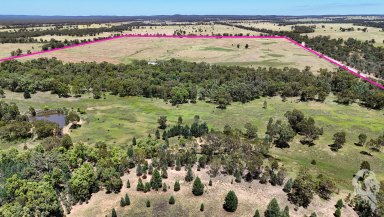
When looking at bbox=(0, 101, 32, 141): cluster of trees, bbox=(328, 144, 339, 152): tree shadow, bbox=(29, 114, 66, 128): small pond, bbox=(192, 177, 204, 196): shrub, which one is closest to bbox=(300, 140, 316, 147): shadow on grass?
bbox=(328, 144, 339, 152): tree shadow

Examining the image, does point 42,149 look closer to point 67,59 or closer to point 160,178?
point 160,178

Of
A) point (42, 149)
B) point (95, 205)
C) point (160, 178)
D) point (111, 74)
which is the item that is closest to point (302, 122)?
point (160, 178)

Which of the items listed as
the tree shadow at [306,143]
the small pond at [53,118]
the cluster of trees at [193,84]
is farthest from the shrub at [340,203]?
the small pond at [53,118]

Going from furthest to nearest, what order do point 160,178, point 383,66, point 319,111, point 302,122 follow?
point 383,66
point 319,111
point 302,122
point 160,178

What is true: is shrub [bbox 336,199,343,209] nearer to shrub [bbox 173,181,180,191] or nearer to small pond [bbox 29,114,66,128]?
shrub [bbox 173,181,180,191]

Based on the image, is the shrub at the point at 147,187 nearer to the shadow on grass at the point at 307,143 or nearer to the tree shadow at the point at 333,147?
the shadow on grass at the point at 307,143

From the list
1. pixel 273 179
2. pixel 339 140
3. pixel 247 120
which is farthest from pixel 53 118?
pixel 339 140

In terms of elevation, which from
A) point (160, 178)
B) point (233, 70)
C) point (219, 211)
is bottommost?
point (219, 211)
